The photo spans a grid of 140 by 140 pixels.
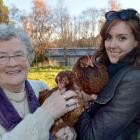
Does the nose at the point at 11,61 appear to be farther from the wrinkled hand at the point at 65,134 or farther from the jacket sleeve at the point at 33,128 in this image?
the wrinkled hand at the point at 65,134

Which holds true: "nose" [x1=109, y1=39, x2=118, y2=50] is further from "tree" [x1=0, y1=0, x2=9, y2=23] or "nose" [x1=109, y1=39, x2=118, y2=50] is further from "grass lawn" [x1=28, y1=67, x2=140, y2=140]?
"tree" [x1=0, y1=0, x2=9, y2=23]

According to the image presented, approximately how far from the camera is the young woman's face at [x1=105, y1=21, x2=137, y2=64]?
8.37 feet

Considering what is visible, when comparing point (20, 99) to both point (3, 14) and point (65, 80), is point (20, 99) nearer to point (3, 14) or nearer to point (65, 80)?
point (65, 80)

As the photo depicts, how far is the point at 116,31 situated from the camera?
8.38ft

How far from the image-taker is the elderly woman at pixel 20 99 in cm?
222

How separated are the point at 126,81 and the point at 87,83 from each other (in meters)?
0.26

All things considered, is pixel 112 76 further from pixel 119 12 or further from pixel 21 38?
pixel 21 38

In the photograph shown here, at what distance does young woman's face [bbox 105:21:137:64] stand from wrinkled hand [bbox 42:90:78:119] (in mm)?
500

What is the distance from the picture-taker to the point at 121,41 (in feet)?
8.39

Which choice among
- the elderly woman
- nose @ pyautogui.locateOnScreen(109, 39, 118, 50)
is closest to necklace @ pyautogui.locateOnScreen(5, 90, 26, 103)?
the elderly woman

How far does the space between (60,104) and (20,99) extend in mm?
427

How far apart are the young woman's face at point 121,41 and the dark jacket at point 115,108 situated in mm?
194

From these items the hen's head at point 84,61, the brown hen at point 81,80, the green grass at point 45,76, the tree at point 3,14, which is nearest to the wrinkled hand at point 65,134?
the brown hen at point 81,80

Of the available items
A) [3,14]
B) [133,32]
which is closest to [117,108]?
[133,32]
